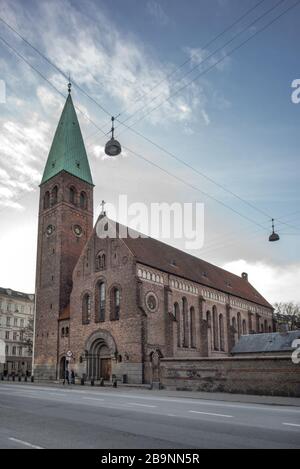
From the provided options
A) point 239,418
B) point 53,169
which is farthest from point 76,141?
point 239,418

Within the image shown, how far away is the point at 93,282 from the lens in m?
37.7

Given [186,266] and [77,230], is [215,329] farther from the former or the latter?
[77,230]

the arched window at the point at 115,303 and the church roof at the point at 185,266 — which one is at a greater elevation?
the church roof at the point at 185,266

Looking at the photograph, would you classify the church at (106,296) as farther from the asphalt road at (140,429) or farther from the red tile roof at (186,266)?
the asphalt road at (140,429)

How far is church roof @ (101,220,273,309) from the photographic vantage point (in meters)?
37.0

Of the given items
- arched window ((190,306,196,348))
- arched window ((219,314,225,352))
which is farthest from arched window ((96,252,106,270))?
arched window ((219,314,225,352))

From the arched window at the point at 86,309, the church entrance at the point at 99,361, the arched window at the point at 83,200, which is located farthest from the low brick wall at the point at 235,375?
the arched window at the point at 83,200

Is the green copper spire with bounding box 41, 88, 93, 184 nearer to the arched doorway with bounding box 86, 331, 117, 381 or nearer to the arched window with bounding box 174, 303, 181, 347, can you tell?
the arched window with bounding box 174, 303, 181, 347

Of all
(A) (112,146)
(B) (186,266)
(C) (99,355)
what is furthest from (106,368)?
(A) (112,146)

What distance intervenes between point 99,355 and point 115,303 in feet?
15.4

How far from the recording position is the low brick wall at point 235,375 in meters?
20.9

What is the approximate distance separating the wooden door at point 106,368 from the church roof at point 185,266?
8.76 meters
